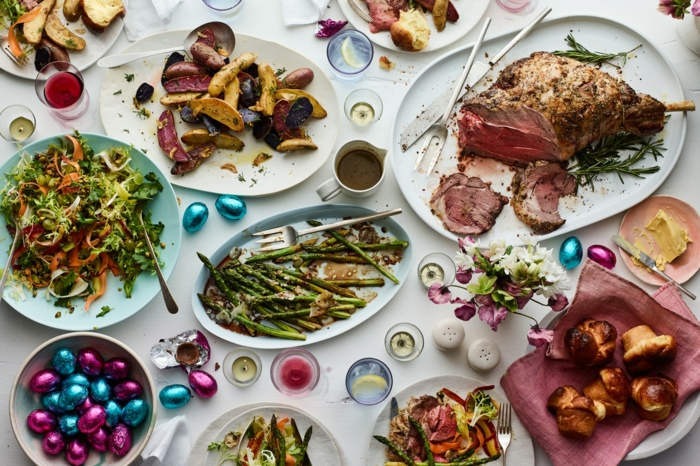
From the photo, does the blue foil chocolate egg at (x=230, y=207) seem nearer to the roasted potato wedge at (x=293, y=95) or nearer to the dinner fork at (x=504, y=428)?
the roasted potato wedge at (x=293, y=95)

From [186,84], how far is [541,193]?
2.07m

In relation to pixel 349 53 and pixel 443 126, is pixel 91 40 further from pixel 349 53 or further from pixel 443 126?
pixel 443 126

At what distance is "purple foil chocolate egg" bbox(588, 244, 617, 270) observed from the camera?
338 cm

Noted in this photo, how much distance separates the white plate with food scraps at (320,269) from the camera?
3367 millimetres

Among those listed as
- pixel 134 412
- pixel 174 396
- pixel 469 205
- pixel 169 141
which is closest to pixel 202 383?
pixel 174 396

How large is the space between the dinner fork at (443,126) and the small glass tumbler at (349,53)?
1.70 ft

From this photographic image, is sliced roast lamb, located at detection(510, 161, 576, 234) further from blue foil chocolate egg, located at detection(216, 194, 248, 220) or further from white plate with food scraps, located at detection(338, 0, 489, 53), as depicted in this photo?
blue foil chocolate egg, located at detection(216, 194, 248, 220)

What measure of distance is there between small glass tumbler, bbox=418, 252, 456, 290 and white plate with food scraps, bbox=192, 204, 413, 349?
0.29ft

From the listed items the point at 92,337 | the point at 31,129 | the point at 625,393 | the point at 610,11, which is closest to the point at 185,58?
the point at 31,129

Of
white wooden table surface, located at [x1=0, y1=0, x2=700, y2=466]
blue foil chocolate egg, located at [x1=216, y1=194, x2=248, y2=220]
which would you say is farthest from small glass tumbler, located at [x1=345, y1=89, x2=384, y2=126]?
blue foil chocolate egg, located at [x1=216, y1=194, x2=248, y2=220]

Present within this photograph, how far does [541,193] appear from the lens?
135 inches

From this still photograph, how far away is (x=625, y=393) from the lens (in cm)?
316

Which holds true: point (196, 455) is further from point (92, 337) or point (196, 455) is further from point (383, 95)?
point (383, 95)

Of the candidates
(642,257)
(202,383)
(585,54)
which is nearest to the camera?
Result: (202,383)
